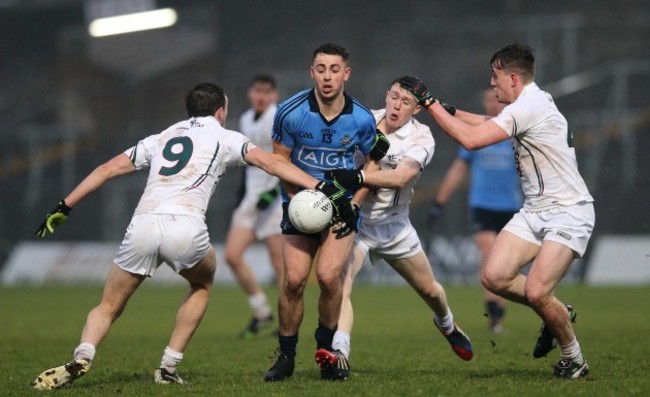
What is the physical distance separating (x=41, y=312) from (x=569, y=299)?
26.6 ft

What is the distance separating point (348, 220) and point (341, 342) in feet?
3.32

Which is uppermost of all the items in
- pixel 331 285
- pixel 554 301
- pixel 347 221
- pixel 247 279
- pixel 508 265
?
pixel 347 221

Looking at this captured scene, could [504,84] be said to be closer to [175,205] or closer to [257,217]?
[175,205]

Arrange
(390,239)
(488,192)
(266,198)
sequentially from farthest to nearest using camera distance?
(488,192)
(266,198)
(390,239)

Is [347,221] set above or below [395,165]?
below

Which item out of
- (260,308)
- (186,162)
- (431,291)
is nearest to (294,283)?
(186,162)

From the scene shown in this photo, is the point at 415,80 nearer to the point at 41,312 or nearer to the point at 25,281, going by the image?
the point at 41,312

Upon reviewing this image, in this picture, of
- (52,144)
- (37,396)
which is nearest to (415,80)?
(37,396)

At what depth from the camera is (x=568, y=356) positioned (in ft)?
26.6

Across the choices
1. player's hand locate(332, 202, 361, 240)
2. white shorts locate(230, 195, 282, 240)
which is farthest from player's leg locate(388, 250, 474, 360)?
white shorts locate(230, 195, 282, 240)

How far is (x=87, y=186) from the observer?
315 inches

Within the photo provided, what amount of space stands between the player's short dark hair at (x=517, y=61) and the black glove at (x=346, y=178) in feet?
4.37

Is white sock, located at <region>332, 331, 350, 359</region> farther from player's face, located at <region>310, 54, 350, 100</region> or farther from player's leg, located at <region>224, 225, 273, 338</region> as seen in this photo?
player's leg, located at <region>224, 225, 273, 338</region>

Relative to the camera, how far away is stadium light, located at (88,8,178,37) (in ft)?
91.1
